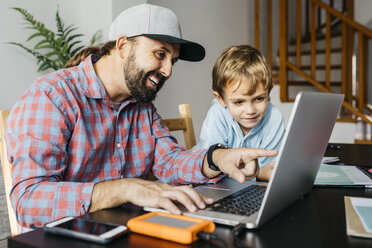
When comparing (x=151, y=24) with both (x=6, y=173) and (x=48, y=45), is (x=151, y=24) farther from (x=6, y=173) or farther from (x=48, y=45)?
(x=48, y=45)

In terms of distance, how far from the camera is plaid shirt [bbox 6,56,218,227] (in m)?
0.83

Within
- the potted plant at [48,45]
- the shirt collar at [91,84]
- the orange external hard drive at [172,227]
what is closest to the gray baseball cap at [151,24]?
the shirt collar at [91,84]

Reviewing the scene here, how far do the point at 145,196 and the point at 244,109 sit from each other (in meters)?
0.70

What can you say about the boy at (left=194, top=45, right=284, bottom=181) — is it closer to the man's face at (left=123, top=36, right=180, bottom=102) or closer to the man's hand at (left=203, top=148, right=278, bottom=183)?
the man's face at (left=123, top=36, right=180, bottom=102)

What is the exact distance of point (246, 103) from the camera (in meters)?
1.34

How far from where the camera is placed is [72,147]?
100 centimetres

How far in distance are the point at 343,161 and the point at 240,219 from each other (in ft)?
2.63

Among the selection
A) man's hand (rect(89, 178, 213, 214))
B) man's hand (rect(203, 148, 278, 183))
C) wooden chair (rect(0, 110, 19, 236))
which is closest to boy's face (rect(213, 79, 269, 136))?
man's hand (rect(203, 148, 278, 183))

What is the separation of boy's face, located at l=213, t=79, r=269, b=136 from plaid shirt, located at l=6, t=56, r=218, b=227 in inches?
10.5

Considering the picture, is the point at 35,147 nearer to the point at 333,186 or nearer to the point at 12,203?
the point at 12,203

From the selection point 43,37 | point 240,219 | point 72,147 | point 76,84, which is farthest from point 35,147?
point 43,37

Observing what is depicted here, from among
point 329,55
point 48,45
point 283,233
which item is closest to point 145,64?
point 283,233

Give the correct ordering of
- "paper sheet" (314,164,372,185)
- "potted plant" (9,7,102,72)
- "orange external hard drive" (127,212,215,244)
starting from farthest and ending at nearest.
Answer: "potted plant" (9,7,102,72), "paper sheet" (314,164,372,185), "orange external hard drive" (127,212,215,244)

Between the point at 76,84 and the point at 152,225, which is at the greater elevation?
the point at 76,84
